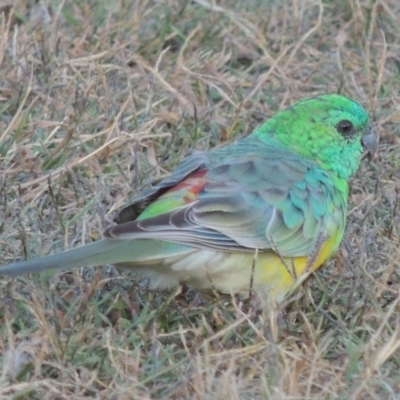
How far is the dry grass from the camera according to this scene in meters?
3.54

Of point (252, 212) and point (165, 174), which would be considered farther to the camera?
point (165, 174)

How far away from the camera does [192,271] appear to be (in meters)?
3.88

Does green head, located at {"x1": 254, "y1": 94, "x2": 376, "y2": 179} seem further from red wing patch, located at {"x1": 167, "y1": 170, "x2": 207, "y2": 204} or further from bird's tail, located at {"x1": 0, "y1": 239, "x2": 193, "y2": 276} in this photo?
bird's tail, located at {"x1": 0, "y1": 239, "x2": 193, "y2": 276}

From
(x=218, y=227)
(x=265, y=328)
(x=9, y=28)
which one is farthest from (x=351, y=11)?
(x=265, y=328)

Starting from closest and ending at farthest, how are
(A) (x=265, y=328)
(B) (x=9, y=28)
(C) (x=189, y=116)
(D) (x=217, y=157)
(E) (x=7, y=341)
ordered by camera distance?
(A) (x=265, y=328), (E) (x=7, y=341), (D) (x=217, y=157), (C) (x=189, y=116), (B) (x=9, y=28)

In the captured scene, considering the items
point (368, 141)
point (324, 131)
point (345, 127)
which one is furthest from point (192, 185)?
point (368, 141)

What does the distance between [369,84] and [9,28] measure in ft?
6.62

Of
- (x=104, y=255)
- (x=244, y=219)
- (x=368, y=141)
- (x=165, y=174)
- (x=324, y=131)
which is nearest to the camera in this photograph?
(x=104, y=255)

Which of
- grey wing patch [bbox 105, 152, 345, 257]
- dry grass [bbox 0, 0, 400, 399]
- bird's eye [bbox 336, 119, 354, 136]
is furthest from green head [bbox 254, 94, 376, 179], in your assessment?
dry grass [bbox 0, 0, 400, 399]

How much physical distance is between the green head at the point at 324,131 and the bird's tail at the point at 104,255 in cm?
85

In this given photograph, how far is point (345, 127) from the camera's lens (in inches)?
176

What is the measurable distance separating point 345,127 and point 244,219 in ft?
2.61

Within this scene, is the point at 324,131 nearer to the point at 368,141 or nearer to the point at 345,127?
the point at 345,127

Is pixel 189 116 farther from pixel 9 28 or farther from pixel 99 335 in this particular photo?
pixel 99 335
